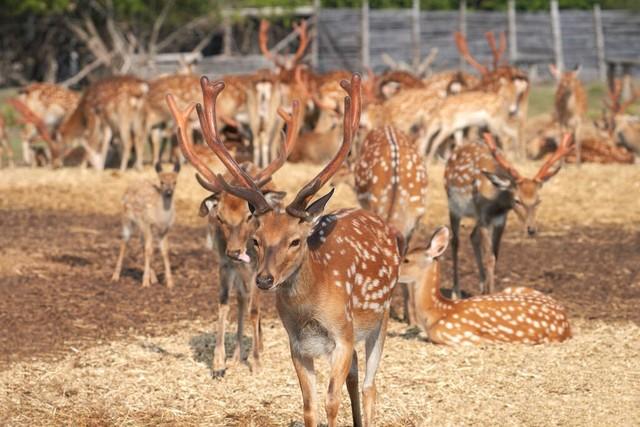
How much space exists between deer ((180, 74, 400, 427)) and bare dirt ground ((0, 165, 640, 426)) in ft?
2.50

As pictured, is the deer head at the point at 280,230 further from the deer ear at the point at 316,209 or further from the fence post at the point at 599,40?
the fence post at the point at 599,40

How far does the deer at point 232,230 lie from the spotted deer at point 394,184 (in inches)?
60.4

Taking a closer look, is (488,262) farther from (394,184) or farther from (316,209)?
(316,209)

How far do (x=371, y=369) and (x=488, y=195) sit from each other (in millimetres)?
3478

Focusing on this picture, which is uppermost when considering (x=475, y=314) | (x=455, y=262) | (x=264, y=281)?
(x=264, y=281)

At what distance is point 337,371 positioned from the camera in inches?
200

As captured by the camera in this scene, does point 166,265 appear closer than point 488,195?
No

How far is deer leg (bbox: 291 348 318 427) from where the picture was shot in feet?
16.8

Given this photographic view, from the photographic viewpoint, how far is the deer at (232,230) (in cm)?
602

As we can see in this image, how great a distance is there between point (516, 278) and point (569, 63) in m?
22.3

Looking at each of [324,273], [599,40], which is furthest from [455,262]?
[599,40]

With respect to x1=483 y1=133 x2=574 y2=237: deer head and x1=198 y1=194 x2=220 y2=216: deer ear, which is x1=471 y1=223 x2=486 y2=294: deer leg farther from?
x1=198 y1=194 x2=220 y2=216: deer ear

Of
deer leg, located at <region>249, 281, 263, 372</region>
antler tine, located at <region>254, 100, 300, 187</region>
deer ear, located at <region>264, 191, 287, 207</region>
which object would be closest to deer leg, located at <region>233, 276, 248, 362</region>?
deer leg, located at <region>249, 281, 263, 372</region>

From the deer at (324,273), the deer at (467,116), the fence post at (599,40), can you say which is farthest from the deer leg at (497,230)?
the fence post at (599,40)
